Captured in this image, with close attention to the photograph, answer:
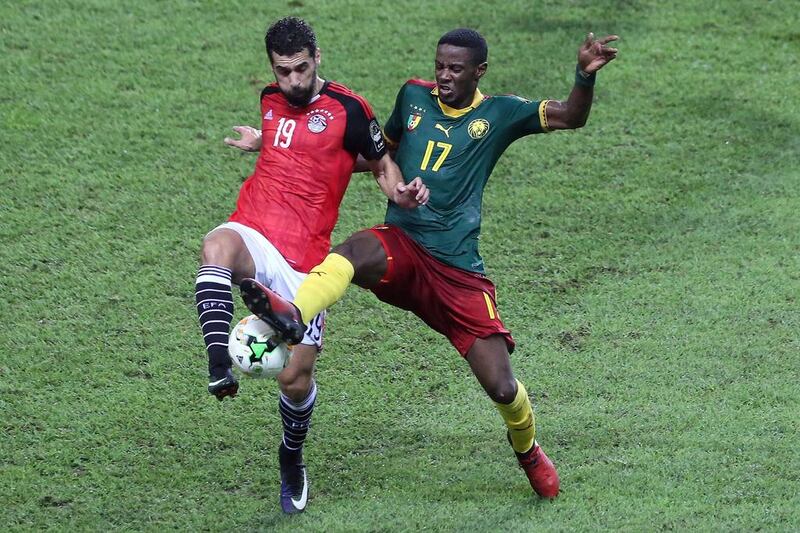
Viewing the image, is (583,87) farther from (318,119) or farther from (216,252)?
(216,252)

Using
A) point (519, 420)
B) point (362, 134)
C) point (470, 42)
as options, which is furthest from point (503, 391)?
point (470, 42)

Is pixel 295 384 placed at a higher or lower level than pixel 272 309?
lower

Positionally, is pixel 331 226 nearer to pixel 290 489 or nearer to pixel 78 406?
pixel 290 489

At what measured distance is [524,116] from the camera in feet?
20.8

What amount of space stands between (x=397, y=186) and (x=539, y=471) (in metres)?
1.67

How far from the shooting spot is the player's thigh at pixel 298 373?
6227 mm

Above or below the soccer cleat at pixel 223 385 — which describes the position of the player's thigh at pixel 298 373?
below

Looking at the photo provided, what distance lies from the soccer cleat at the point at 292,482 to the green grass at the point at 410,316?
84 millimetres

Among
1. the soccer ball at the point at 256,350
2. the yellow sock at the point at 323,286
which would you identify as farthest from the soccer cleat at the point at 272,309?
the yellow sock at the point at 323,286

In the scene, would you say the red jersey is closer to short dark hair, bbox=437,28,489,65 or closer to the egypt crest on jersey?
the egypt crest on jersey

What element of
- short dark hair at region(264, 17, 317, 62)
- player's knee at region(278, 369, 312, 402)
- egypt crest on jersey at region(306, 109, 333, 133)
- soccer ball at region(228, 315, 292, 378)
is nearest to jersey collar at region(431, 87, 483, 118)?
egypt crest on jersey at region(306, 109, 333, 133)

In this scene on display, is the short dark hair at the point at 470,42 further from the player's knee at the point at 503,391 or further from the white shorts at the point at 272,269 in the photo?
the player's knee at the point at 503,391

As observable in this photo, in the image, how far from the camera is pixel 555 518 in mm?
6277

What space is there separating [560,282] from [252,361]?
395 centimetres
